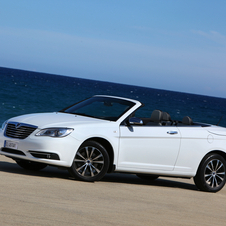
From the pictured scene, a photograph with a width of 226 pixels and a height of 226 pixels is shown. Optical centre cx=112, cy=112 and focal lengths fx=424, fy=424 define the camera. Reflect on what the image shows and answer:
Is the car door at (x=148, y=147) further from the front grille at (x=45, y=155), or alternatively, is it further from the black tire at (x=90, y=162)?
the front grille at (x=45, y=155)

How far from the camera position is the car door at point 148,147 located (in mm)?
7367

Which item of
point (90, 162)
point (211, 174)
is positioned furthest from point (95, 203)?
point (211, 174)

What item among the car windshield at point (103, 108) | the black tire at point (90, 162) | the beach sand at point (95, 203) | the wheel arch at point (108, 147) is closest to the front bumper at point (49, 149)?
the black tire at point (90, 162)

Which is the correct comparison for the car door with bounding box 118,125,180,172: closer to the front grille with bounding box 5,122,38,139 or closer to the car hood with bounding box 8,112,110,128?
the car hood with bounding box 8,112,110,128

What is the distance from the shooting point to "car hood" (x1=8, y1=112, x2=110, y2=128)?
700cm

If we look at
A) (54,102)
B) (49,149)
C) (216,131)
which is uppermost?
(216,131)

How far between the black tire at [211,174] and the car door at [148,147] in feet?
2.35

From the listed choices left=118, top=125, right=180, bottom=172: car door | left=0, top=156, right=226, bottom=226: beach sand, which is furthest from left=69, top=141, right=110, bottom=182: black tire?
left=118, top=125, right=180, bottom=172: car door

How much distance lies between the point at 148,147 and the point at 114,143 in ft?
2.21

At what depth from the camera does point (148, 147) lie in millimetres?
7531

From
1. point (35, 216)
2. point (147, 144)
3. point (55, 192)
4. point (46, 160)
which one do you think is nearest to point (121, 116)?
point (147, 144)

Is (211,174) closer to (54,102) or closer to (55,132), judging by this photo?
(55,132)

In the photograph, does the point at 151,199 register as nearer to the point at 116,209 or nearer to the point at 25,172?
the point at 116,209

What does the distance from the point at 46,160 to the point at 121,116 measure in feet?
5.20
